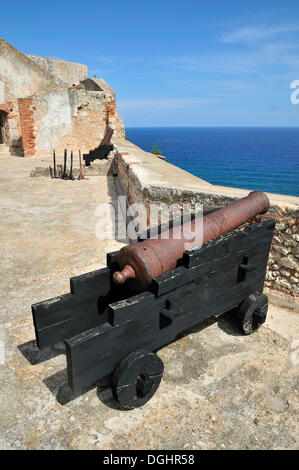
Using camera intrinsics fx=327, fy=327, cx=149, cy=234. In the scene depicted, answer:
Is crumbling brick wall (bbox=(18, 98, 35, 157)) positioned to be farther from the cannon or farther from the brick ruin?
the cannon

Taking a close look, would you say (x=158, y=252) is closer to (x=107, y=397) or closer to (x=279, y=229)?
(x=107, y=397)

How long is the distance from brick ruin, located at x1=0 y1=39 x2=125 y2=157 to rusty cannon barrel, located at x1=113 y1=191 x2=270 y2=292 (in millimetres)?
13830

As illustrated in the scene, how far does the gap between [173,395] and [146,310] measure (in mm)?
695

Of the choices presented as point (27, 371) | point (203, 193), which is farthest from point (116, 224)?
point (27, 371)

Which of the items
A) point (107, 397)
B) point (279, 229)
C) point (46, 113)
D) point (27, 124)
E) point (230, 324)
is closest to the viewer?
point (107, 397)

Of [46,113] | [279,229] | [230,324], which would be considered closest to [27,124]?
[46,113]

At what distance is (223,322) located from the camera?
3.26m

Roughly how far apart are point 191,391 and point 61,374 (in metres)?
1.00

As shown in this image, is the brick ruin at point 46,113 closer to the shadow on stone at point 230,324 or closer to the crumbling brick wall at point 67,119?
the crumbling brick wall at point 67,119

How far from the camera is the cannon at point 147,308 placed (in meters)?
2.09

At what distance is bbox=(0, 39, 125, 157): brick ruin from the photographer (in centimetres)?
1553

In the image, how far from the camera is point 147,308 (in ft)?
7.30

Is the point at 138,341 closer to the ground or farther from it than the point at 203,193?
closer to the ground
